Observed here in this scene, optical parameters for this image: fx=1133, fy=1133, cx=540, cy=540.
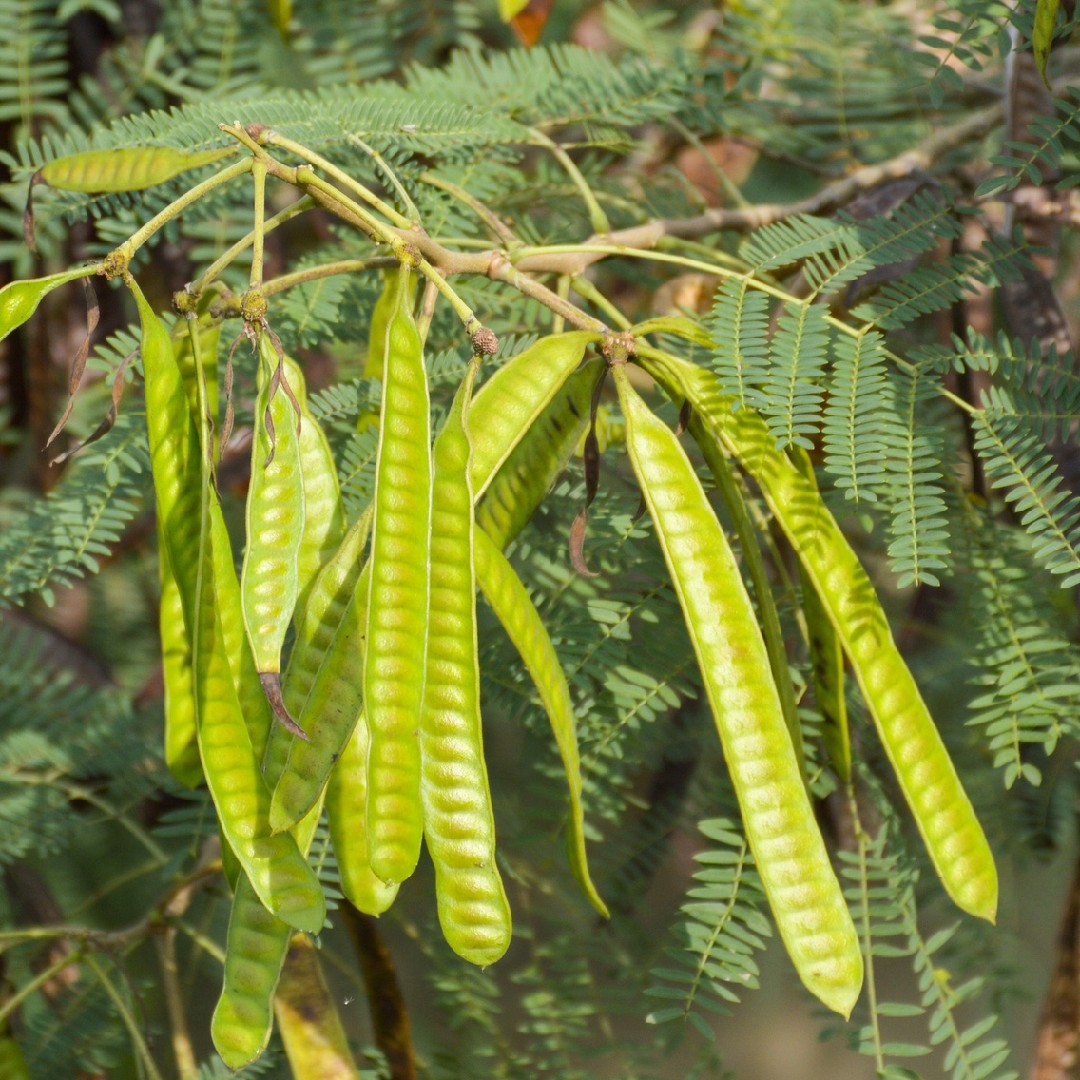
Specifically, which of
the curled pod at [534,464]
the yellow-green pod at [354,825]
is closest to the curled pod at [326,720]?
the yellow-green pod at [354,825]

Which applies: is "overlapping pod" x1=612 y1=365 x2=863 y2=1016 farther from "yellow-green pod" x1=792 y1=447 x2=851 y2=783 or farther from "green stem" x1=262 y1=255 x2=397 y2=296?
"green stem" x1=262 y1=255 x2=397 y2=296

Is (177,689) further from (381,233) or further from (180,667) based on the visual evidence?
(381,233)

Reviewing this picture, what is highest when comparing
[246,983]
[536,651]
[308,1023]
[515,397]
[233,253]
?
[233,253]

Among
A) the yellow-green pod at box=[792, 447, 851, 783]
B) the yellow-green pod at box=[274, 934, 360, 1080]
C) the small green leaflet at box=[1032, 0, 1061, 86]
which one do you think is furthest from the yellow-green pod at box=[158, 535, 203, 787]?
the small green leaflet at box=[1032, 0, 1061, 86]

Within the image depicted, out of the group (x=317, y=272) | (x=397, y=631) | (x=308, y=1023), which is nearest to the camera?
(x=397, y=631)

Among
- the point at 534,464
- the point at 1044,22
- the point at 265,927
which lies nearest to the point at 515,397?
the point at 534,464

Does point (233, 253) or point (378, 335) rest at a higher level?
point (233, 253)

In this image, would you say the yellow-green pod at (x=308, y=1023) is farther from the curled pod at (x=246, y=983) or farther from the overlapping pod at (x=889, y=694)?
the overlapping pod at (x=889, y=694)
